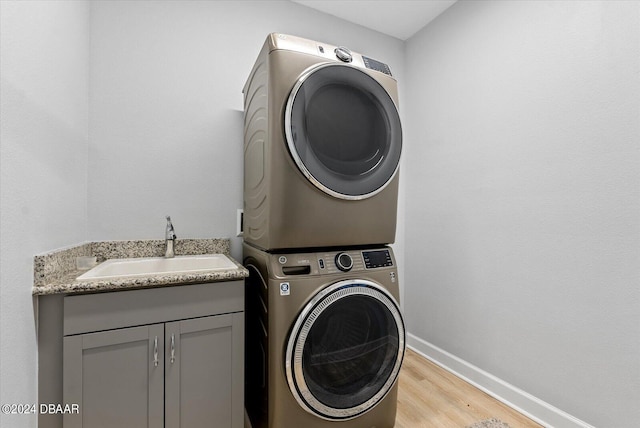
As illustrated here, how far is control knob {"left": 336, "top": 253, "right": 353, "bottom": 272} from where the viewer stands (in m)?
1.42

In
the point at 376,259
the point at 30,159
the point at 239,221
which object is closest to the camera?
→ the point at 30,159

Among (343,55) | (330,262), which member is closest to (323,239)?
(330,262)

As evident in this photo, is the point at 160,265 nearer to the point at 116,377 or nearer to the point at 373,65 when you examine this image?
the point at 116,377

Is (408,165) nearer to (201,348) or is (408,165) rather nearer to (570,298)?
(570,298)

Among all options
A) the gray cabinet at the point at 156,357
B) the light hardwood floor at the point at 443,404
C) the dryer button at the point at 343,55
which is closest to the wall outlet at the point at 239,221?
the gray cabinet at the point at 156,357

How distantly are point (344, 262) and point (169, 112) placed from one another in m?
1.43

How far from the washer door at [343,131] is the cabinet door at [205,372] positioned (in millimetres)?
788

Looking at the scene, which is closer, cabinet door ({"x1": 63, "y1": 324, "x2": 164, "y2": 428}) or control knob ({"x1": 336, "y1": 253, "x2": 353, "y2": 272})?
cabinet door ({"x1": 63, "y1": 324, "x2": 164, "y2": 428})

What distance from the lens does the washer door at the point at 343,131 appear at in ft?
4.29

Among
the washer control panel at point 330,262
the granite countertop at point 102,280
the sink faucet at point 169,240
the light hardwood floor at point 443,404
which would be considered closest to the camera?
the granite countertop at point 102,280

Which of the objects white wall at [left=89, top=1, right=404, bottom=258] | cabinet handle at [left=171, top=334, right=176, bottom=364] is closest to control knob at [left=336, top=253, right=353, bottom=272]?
cabinet handle at [left=171, top=334, right=176, bottom=364]

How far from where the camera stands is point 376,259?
1.53 metres

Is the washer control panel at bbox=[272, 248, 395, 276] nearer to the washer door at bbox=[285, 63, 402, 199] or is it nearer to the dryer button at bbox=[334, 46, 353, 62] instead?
the washer door at bbox=[285, 63, 402, 199]

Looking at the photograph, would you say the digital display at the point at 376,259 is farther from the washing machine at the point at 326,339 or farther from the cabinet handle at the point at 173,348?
the cabinet handle at the point at 173,348
